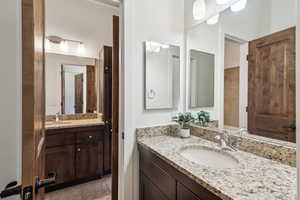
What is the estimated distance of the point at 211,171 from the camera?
2.78ft

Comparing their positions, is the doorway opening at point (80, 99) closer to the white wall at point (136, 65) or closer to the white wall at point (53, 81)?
the white wall at point (53, 81)

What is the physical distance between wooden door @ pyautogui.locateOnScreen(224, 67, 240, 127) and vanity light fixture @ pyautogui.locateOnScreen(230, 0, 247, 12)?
0.48 metres

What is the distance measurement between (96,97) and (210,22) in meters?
2.16

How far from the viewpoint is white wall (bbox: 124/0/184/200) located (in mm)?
1458

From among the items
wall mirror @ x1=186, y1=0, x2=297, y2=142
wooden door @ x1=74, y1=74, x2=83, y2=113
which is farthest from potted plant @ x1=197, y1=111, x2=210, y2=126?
wooden door @ x1=74, y1=74, x2=83, y2=113

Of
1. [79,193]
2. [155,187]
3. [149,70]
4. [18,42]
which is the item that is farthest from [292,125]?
[79,193]

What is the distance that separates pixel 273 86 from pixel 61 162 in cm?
244

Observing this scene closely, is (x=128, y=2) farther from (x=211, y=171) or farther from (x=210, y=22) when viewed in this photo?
(x=211, y=171)

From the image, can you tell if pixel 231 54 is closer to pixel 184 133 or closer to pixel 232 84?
pixel 232 84

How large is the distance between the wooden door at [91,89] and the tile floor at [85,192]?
1198mm

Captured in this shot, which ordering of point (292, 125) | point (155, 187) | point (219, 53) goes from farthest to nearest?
point (219, 53) → point (155, 187) → point (292, 125)

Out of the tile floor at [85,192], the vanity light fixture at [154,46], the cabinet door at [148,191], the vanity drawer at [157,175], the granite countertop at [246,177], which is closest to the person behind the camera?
the granite countertop at [246,177]

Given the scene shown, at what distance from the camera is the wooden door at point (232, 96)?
1346 millimetres

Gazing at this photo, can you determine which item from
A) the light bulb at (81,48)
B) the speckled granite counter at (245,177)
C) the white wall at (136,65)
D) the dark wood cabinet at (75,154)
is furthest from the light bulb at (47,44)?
the speckled granite counter at (245,177)
